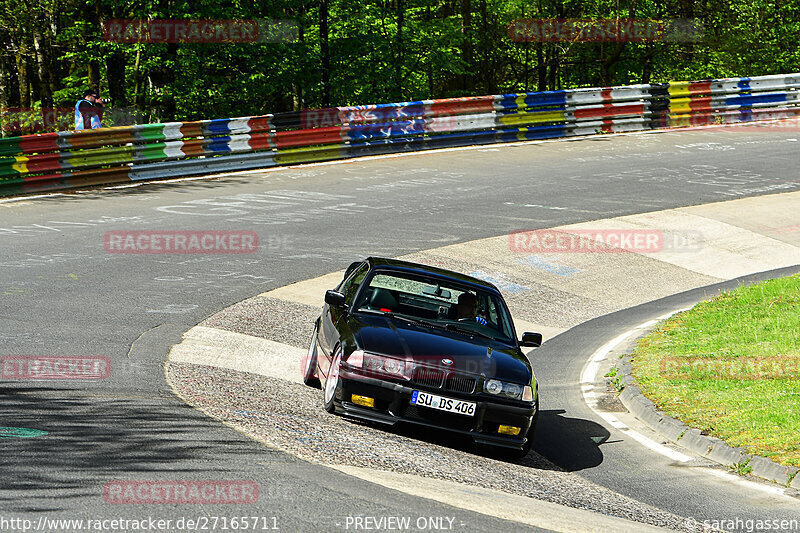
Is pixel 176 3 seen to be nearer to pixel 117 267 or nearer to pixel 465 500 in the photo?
pixel 117 267

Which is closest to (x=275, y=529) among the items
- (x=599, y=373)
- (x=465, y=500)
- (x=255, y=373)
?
(x=465, y=500)

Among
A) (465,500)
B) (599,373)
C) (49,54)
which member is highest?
(49,54)

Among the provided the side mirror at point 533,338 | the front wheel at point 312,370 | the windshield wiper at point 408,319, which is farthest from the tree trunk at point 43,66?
the side mirror at point 533,338

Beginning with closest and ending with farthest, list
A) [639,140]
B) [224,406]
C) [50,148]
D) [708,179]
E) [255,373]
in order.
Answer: [224,406] < [255,373] < [50,148] < [708,179] < [639,140]

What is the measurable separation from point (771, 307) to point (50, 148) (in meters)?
13.9

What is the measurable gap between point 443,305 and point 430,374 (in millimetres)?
1643

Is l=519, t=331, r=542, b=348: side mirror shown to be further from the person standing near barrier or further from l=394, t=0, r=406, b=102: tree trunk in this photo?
l=394, t=0, r=406, b=102: tree trunk

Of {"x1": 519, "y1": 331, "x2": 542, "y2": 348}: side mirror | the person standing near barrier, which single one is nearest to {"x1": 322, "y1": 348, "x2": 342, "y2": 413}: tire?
{"x1": 519, "y1": 331, "x2": 542, "y2": 348}: side mirror

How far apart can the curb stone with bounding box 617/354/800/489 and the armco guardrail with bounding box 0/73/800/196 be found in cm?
1289

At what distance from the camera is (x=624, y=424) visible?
10508 mm

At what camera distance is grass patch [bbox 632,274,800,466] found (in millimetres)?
9344

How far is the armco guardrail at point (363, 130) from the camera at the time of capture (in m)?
20.0

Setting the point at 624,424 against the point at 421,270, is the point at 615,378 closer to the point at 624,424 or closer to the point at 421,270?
the point at 624,424

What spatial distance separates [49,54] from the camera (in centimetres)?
3422
